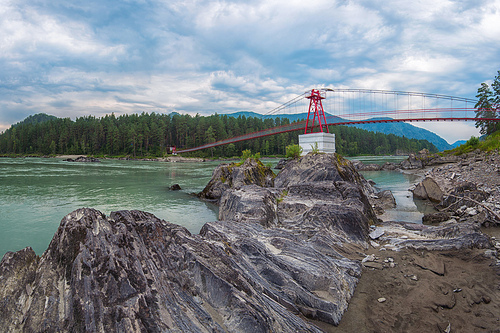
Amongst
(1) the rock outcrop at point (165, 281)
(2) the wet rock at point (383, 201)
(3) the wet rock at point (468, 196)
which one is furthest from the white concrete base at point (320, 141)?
(1) the rock outcrop at point (165, 281)

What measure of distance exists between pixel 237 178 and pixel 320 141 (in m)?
6.79

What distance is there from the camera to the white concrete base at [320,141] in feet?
64.2

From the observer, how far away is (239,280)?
444cm

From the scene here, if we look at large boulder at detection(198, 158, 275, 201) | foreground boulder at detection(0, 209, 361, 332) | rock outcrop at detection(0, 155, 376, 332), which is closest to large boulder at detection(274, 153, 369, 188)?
large boulder at detection(198, 158, 275, 201)

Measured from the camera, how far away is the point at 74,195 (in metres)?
18.6

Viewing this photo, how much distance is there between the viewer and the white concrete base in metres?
19.6

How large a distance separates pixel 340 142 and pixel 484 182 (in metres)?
102

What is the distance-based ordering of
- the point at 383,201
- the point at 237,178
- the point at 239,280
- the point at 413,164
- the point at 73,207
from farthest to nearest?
the point at 413,164 < the point at 237,178 < the point at 383,201 < the point at 73,207 < the point at 239,280

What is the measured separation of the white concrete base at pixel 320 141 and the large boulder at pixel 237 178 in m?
4.09

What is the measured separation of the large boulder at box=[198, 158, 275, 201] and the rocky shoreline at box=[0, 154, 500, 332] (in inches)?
381

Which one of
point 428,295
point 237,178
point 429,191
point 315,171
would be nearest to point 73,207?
point 237,178

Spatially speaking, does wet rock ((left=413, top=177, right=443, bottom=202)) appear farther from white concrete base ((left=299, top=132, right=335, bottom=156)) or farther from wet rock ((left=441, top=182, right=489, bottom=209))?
white concrete base ((left=299, top=132, right=335, bottom=156))

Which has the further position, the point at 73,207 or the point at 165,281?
the point at 73,207

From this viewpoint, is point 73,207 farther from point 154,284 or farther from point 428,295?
point 428,295
